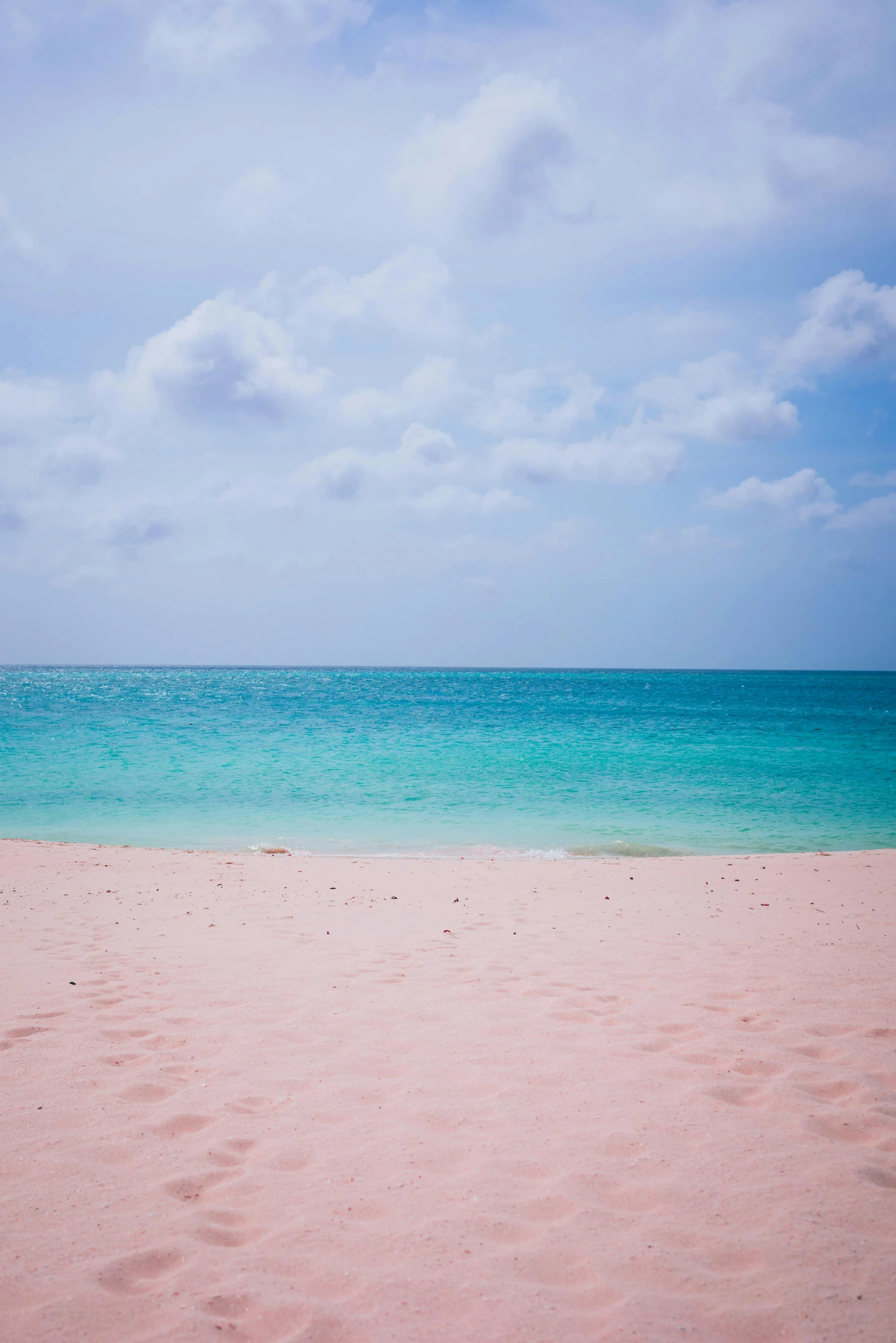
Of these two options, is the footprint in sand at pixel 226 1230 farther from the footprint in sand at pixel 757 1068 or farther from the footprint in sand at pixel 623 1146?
the footprint in sand at pixel 757 1068

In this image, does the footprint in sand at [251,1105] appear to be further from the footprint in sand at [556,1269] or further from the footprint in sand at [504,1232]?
the footprint in sand at [556,1269]

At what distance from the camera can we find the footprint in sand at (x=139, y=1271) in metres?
2.55

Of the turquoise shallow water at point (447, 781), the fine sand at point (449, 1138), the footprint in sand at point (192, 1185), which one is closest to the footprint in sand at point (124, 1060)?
the fine sand at point (449, 1138)

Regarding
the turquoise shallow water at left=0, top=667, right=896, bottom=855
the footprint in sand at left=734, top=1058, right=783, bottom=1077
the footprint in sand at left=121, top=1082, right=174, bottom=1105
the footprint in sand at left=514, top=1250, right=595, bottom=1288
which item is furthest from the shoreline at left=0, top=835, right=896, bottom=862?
the footprint in sand at left=514, top=1250, right=595, bottom=1288

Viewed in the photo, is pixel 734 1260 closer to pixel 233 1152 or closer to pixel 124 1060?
pixel 233 1152

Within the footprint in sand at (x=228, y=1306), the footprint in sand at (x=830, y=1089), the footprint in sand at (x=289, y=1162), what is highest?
the footprint in sand at (x=228, y=1306)

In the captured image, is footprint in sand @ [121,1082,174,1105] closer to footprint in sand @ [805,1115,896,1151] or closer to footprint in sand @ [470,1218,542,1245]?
Result: footprint in sand @ [470,1218,542,1245]

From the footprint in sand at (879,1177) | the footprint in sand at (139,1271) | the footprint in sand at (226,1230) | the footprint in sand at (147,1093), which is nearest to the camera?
the footprint in sand at (139,1271)

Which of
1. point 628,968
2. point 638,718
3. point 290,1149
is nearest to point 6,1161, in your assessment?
point 290,1149

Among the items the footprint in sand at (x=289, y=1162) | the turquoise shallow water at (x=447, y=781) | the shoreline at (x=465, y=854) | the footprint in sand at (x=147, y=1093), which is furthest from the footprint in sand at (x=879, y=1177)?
the turquoise shallow water at (x=447, y=781)

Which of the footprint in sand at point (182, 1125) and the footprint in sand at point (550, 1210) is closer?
the footprint in sand at point (550, 1210)

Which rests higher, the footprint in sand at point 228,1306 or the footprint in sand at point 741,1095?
the footprint in sand at point 228,1306

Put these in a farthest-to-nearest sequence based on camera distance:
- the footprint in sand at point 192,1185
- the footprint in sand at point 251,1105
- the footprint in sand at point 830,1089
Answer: the footprint in sand at point 830,1089
the footprint in sand at point 251,1105
the footprint in sand at point 192,1185

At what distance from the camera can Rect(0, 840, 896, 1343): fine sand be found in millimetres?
2502
